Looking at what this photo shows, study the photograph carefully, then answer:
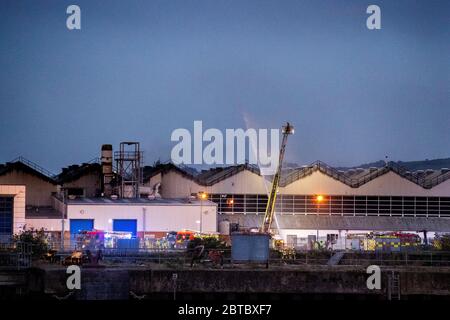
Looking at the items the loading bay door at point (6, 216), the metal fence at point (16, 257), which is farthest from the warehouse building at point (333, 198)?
the metal fence at point (16, 257)

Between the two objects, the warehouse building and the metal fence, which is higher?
the warehouse building

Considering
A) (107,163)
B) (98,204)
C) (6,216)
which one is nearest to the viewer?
(6,216)

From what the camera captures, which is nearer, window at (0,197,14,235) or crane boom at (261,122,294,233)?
window at (0,197,14,235)

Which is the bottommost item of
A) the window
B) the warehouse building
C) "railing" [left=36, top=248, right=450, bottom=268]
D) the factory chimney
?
"railing" [left=36, top=248, right=450, bottom=268]

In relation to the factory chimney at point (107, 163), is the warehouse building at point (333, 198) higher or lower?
lower

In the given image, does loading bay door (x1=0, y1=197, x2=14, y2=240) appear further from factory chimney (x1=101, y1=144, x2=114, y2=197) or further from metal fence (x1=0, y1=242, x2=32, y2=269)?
factory chimney (x1=101, y1=144, x2=114, y2=197)

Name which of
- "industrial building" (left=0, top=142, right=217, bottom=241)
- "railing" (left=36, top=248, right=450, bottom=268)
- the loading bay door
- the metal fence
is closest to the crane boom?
"industrial building" (left=0, top=142, right=217, bottom=241)

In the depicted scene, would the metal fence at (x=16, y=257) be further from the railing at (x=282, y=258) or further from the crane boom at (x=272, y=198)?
the crane boom at (x=272, y=198)

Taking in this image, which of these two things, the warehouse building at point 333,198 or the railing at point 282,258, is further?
the warehouse building at point 333,198

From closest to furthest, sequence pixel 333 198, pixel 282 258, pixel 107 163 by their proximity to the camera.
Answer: pixel 282 258 < pixel 333 198 < pixel 107 163

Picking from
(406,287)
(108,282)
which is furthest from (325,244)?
(108,282)

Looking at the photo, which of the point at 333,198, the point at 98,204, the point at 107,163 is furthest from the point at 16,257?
the point at 333,198

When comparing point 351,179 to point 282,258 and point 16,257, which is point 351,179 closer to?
point 282,258
